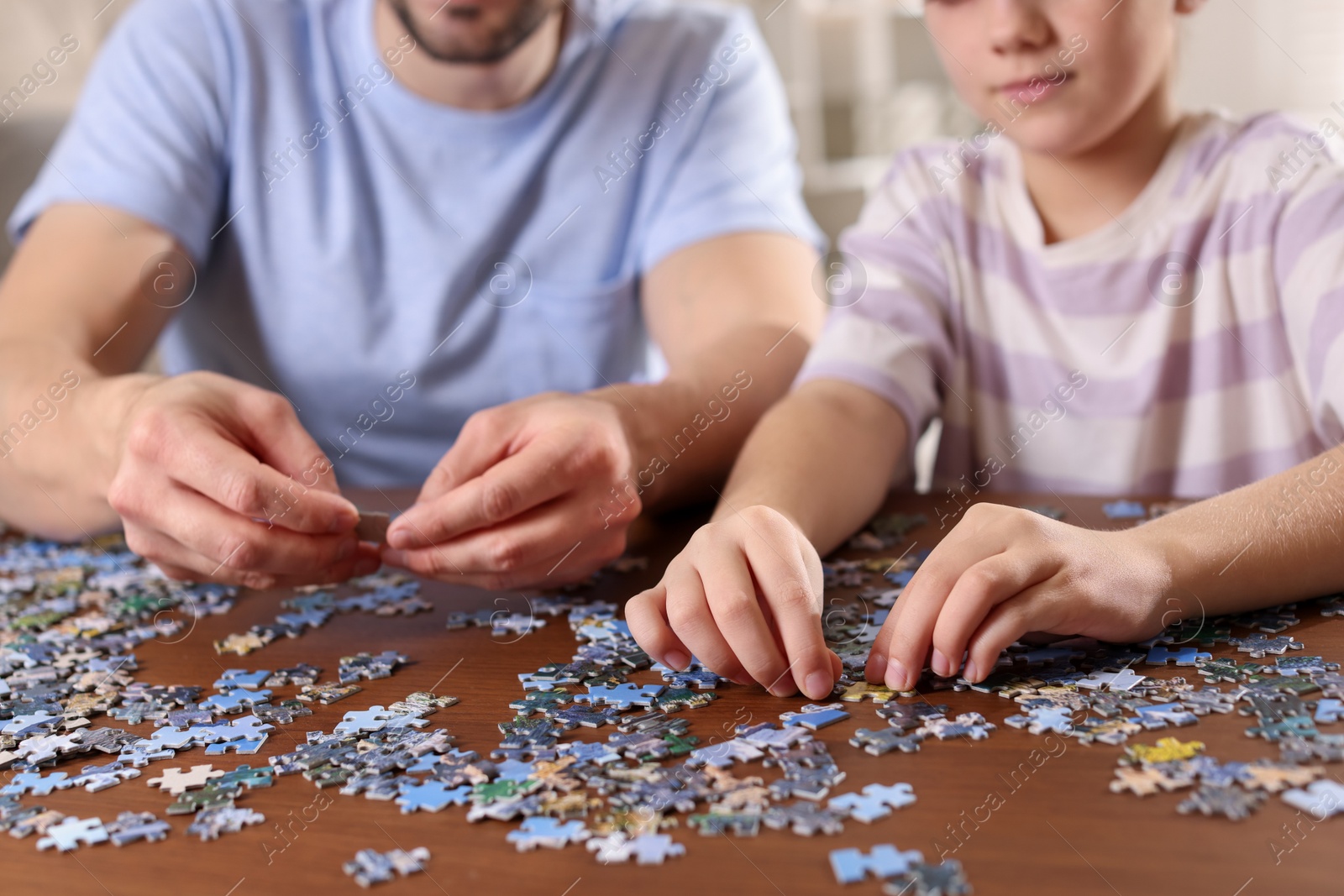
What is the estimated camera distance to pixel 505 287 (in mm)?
1872

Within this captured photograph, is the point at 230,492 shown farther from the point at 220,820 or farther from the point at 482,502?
the point at 220,820

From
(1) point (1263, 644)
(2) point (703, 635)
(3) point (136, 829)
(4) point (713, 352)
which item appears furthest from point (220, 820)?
Answer: (4) point (713, 352)

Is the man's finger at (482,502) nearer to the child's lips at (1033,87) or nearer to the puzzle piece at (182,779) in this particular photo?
the puzzle piece at (182,779)

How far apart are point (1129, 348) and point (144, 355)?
146 centimetres

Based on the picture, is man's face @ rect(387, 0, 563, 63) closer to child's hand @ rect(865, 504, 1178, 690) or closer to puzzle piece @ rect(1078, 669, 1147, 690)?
child's hand @ rect(865, 504, 1178, 690)

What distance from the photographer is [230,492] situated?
1.05m

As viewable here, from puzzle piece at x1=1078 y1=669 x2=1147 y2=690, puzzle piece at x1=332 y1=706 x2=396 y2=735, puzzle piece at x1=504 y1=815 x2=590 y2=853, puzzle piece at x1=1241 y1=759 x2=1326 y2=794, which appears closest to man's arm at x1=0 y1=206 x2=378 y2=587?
puzzle piece at x1=332 y1=706 x2=396 y2=735

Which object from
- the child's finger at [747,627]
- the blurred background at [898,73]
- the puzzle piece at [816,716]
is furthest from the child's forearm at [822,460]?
the blurred background at [898,73]

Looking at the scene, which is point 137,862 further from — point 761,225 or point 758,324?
point 761,225

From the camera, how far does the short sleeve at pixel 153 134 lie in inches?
65.1

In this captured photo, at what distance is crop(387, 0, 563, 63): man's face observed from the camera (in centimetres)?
166

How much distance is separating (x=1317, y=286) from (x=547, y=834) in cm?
111

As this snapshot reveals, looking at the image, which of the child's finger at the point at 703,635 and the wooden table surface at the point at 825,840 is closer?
the wooden table surface at the point at 825,840

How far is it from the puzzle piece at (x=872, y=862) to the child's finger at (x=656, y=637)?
Result: 30 centimetres
